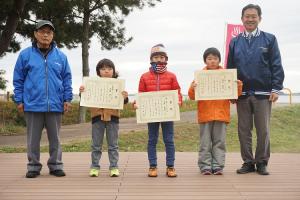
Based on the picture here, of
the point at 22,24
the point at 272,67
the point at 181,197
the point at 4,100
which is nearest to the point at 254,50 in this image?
the point at 272,67

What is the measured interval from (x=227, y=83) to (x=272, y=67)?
0.53m

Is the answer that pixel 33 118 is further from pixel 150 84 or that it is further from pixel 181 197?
pixel 181 197

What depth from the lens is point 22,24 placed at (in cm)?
1488

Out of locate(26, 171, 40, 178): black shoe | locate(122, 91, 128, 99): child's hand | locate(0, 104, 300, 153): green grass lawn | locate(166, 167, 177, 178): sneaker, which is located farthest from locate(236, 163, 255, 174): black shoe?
locate(0, 104, 300, 153): green grass lawn

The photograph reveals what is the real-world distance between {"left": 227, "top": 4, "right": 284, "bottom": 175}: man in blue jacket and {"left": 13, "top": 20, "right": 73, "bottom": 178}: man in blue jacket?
196cm

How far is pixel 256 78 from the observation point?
582 cm

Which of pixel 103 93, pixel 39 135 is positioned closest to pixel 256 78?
pixel 103 93

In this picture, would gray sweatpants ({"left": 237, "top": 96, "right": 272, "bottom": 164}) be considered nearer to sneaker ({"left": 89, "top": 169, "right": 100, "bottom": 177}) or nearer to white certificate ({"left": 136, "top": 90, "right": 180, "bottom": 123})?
white certificate ({"left": 136, "top": 90, "right": 180, "bottom": 123})

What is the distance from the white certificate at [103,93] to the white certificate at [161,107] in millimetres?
273

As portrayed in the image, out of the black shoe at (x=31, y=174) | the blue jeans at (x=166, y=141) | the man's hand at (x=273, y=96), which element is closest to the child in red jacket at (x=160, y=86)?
the blue jeans at (x=166, y=141)

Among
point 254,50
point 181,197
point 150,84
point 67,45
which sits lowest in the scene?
point 181,197

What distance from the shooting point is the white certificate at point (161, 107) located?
573 cm

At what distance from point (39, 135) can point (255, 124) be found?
2.45 metres

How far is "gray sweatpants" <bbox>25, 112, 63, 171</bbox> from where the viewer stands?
19.1 ft
